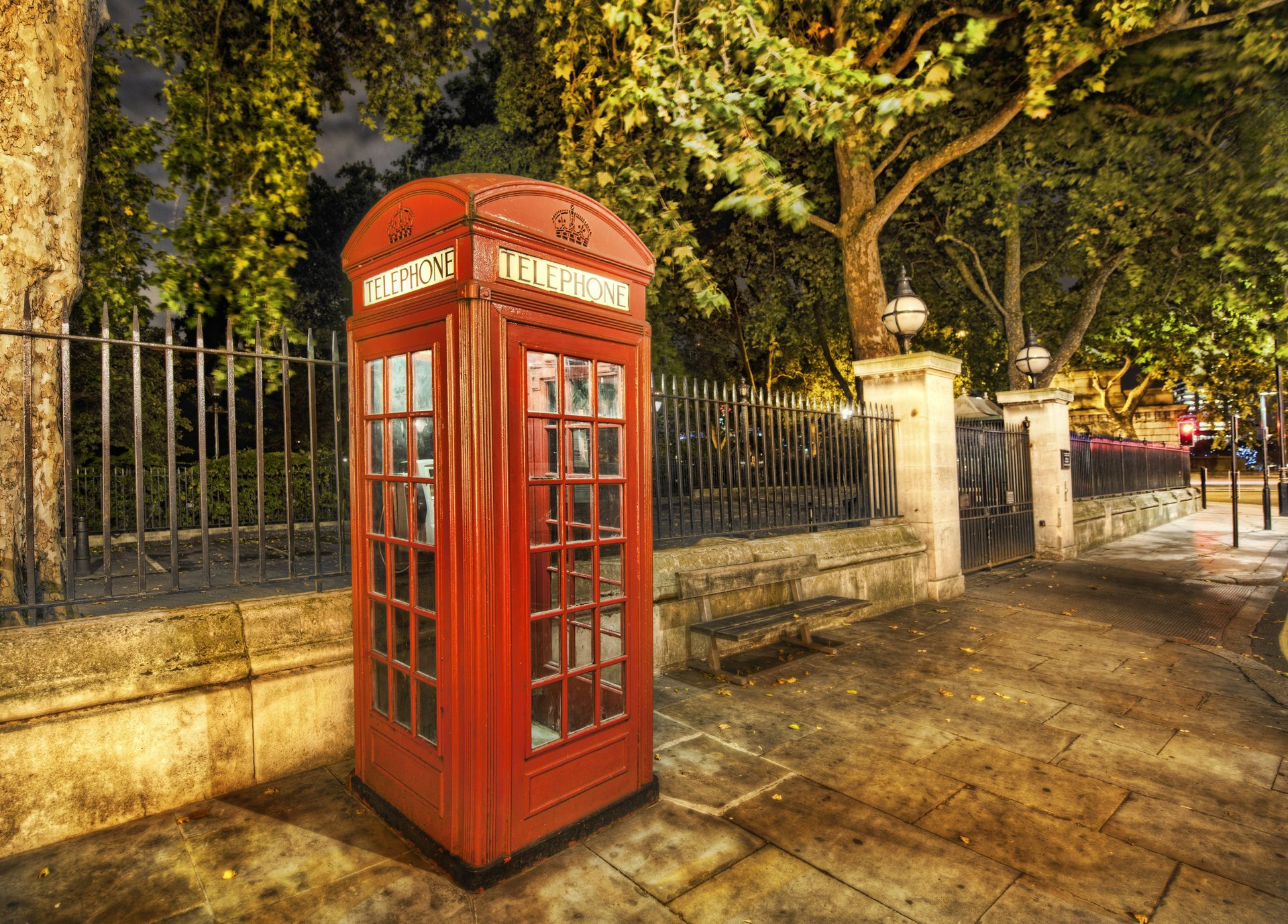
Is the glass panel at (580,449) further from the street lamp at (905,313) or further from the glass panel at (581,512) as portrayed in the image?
the street lamp at (905,313)

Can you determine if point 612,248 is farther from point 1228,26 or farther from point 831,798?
point 1228,26

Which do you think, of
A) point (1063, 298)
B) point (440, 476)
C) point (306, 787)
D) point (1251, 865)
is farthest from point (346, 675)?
point (1063, 298)

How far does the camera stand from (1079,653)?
5.88 meters

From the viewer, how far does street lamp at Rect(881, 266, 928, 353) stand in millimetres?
8000

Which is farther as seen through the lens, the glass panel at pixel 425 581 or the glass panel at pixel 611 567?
the glass panel at pixel 611 567

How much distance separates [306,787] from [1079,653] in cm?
605

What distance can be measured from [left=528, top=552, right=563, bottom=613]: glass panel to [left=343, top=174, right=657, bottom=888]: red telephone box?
0.02 meters

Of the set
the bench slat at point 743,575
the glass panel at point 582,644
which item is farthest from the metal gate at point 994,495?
the glass panel at point 582,644

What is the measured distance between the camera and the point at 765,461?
22.2 ft

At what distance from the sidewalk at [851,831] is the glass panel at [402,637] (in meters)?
0.80

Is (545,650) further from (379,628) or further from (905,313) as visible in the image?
(905,313)

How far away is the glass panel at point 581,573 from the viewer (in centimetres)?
307

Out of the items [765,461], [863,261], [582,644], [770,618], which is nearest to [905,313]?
[765,461]

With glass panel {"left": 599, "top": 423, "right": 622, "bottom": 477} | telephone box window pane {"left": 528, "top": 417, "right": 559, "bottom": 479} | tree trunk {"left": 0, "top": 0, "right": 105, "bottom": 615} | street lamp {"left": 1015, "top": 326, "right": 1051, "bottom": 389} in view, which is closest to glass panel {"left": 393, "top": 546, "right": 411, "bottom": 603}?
telephone box window pane {"left": 528, "top": 417, "right": 559, "bottom": 479}
